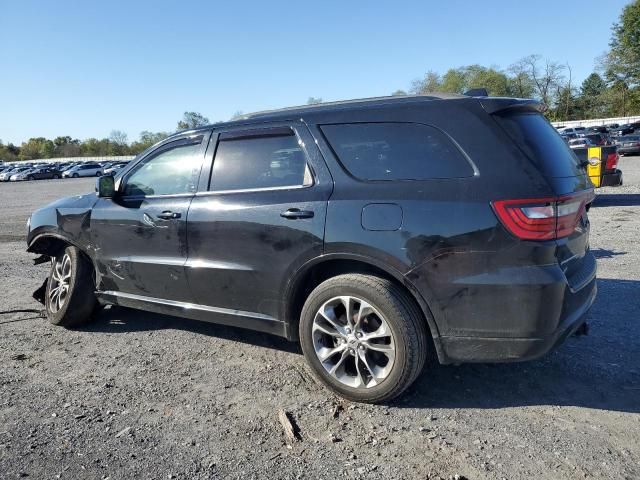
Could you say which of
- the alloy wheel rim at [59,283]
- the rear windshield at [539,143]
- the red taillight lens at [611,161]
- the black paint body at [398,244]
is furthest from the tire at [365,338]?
the red taillight lens at [611,161]

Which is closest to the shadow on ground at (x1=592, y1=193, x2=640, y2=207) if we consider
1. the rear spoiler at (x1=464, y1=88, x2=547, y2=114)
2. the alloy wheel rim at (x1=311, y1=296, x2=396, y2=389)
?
the rear spoiler at (x1=464, y1=88, x2=547, y2=114)

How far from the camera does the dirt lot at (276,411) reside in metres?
2.69

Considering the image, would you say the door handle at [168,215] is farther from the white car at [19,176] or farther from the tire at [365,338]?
the white car at [19,176]

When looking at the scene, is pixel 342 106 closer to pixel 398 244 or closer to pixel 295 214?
pixel 295 214

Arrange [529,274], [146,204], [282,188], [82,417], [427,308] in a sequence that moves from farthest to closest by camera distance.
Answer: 1. [146,204]
2. [282,188]
3. [82,417]
4. [427,308]
5. [529,274]

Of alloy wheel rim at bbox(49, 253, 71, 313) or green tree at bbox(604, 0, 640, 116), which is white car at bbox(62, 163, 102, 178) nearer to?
alloy wheel rim at bbox(49, 253, 71, 313)

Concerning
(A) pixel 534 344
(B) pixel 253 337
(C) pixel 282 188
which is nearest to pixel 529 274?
(A) pixel 534 344

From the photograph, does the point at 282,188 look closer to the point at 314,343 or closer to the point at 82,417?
the point at 314,343

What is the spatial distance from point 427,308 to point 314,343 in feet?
2.73

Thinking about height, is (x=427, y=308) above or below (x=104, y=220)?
below

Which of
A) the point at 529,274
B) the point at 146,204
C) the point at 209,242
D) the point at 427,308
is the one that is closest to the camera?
the point at 529,274

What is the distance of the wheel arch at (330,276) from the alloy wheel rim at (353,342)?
0.23 m

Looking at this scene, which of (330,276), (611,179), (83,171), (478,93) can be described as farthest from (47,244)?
(83,171)

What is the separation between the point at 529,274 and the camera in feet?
9.23
